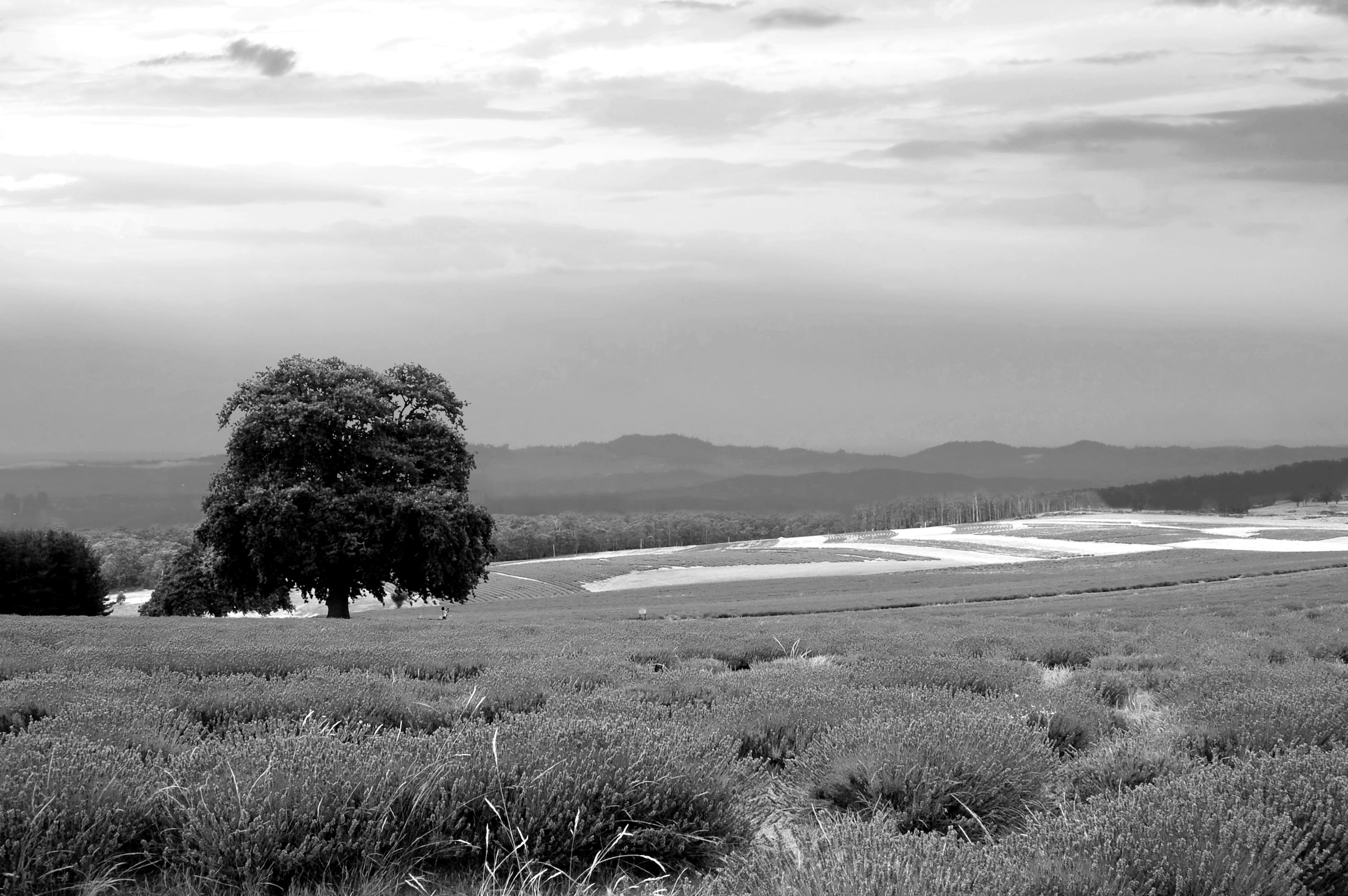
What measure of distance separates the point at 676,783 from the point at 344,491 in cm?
3363

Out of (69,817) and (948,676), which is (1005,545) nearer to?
(948,676)

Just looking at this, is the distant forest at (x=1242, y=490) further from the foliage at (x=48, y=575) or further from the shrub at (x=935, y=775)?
the shrub at (x=935, y=775)

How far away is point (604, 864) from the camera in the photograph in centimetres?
409

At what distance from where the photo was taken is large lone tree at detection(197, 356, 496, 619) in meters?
34.4

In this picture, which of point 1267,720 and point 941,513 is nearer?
point 1267,720

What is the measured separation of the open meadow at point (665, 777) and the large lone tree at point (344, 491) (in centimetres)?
2542

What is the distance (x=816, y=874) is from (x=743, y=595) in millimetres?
57114

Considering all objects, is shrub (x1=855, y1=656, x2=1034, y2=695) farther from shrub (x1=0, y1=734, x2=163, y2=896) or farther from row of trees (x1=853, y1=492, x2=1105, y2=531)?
row of trees (x1=853, y1=492, x2=1105, y2=531)

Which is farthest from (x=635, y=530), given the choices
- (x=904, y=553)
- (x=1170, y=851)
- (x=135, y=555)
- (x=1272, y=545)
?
(x=1170, y=851)

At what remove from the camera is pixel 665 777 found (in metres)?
4.35

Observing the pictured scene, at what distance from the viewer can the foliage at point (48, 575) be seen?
207 feet

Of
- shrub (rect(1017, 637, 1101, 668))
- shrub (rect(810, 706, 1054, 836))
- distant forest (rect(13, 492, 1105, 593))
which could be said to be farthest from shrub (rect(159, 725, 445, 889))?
distant forest (rect(13, 492, 1105, 593))

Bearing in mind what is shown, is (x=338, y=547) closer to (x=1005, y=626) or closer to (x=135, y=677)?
(x=1005, y=626)

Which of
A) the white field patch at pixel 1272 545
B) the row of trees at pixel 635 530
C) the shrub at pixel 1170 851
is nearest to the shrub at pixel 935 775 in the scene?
the shrub at pixel 1170 851
